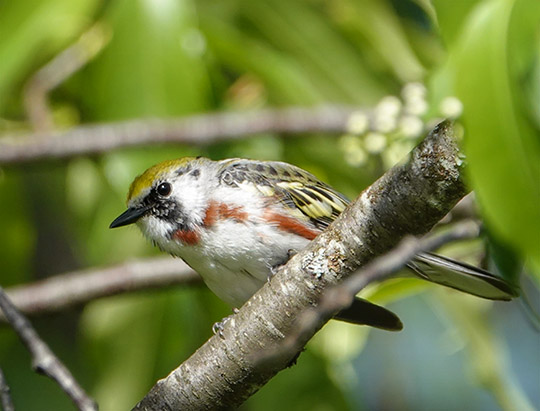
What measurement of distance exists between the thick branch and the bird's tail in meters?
0.80

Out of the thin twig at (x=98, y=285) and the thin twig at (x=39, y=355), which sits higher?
the thin twig at (x=39, y=355)

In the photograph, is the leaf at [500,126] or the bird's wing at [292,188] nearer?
the leaf at [500,126]

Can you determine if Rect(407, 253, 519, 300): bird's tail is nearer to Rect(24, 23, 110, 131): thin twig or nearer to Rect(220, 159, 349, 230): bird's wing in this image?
Rect(220, 159, 349, 230): bird's wing

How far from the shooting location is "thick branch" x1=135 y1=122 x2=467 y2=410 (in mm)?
2189

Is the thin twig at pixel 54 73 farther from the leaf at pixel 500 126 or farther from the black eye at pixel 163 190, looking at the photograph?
the leaf at pixel 500 126

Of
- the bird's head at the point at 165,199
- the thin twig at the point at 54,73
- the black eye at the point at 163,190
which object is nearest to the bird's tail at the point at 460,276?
the bird's head at the point at 165,199

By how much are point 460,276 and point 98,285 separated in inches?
80.2

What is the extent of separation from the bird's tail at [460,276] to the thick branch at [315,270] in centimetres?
80

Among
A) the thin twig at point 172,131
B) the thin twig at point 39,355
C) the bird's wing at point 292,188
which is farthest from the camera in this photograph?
the thin twig at point 172,131

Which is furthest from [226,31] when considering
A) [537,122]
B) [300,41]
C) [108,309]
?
[537,122]

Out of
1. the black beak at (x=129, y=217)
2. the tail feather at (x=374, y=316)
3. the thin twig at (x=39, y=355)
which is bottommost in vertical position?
the thin twig at (x=39, y=355)

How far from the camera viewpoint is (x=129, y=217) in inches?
148

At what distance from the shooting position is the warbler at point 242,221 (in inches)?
134

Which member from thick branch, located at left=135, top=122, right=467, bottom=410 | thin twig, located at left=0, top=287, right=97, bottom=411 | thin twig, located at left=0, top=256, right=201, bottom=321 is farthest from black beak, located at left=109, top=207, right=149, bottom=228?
thick branch, located at left=135, top=122, right=467, bottom=410
